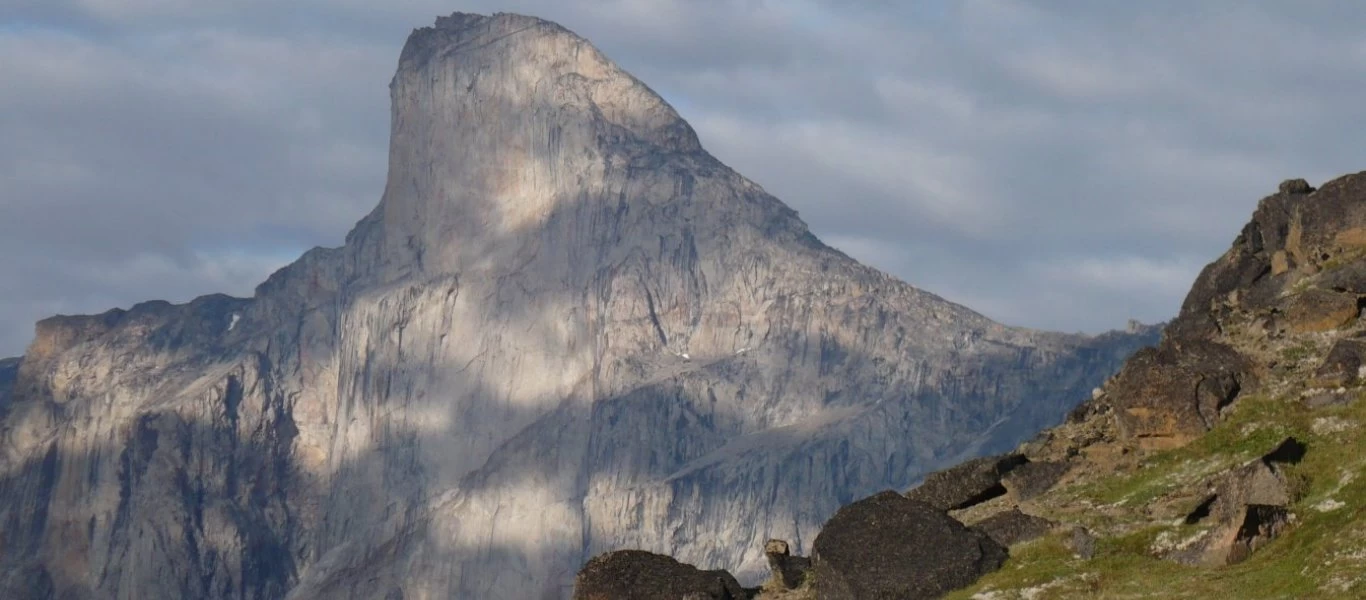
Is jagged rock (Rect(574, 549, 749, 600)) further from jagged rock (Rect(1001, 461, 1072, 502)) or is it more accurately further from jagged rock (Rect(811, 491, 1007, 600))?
jagged rock (Rect(1001, 461, 1072, 502))

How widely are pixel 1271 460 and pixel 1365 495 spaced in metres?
3.99

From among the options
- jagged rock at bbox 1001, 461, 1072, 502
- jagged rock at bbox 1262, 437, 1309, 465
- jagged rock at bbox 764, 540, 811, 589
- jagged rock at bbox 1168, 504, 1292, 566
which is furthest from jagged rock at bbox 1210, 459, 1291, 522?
A: jagged rock at bbox 764, 540, 811, 589

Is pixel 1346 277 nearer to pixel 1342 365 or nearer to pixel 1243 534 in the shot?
pixel 1342 365

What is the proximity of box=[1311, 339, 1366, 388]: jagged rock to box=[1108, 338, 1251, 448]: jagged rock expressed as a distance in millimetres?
2845

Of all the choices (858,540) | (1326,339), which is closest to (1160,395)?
(1326,339)

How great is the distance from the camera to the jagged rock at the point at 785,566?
67750 mm

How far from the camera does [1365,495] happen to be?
55.6 m

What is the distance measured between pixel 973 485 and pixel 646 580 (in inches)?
492

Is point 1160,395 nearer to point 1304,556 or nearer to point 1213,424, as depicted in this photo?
point 1213,424

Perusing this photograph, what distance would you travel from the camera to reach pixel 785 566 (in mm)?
68375

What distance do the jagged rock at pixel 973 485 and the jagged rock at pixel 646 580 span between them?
8.33 metres

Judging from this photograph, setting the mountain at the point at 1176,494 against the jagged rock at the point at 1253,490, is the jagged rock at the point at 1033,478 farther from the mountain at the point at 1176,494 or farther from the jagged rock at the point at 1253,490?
the jagged rock at the point at 1253,490

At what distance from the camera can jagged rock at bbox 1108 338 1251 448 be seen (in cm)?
6788

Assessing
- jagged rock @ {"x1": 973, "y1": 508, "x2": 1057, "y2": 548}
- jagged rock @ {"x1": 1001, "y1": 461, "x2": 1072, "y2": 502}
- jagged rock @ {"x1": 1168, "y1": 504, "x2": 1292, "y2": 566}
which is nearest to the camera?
jagged rock @ {"x1": 1168, "y1": 504, "x2": 1292, "y2": 566}
